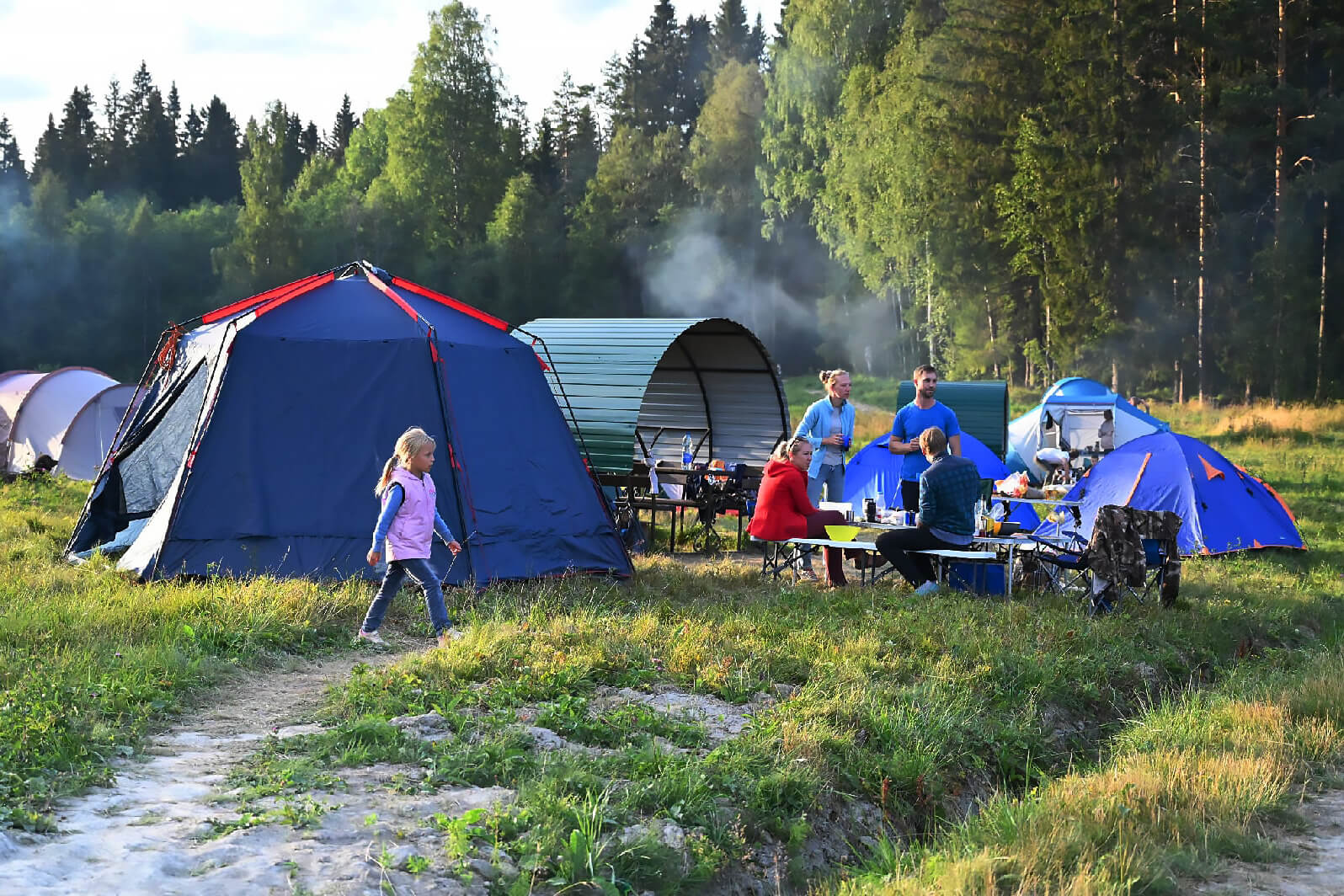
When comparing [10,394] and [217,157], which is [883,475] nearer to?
[10,394]

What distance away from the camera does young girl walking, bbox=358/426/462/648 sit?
7.67 metres

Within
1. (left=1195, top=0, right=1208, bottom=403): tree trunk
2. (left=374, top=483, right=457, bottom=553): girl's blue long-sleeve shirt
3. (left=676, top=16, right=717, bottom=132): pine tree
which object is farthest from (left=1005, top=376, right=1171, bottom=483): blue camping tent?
(left=676, top=16, right=717, bottom=132): pine tree

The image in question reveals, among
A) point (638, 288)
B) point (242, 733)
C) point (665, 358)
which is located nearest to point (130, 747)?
point (242, 733)

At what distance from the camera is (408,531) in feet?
25.5

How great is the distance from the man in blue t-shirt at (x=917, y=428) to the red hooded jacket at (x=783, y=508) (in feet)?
2.75

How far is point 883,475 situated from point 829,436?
248cm

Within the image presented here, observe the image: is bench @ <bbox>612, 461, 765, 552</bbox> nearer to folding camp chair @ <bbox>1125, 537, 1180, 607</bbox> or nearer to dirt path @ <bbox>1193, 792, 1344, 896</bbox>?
folding camp chair @ <bbox>1125, 537, 1180, 607</bbox>

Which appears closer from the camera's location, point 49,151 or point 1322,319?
point 1322,319

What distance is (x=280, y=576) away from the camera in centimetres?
892

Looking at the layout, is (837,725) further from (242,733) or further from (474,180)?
(474,180)

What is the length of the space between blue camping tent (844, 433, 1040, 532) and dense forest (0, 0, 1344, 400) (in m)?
15.7

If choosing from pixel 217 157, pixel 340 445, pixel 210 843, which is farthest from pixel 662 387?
pixel 217 157

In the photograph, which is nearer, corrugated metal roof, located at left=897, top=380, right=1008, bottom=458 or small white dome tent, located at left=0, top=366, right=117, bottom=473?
corrugated metal roof, located at left=897, top=380, right=1008, bottom=458

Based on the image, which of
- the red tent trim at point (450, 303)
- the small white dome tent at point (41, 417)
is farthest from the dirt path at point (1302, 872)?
the small white dome tent at point (41, 417)
